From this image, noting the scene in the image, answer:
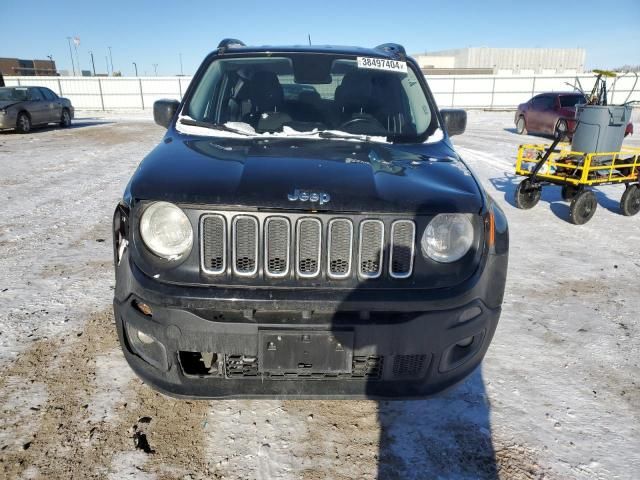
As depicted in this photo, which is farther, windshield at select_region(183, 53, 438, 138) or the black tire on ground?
the black tire on ground

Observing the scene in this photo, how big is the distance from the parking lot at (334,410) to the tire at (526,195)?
236cm

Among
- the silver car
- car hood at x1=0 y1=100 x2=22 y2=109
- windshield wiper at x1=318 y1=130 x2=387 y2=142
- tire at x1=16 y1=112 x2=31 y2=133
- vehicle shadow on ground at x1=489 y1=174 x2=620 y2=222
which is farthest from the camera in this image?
tire at x1=16 y1=112 x2=31 y2=133

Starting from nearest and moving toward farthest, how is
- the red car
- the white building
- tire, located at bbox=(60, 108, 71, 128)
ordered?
1. the red car
2. tire, located at bbox=(60, 108, 71, 128)
3. the white building

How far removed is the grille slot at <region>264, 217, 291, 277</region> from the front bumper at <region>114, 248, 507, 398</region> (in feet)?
0.33

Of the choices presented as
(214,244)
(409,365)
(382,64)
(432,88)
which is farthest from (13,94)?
(432,88)

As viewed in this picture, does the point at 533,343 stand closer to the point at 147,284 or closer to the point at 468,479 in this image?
the point at 468,479

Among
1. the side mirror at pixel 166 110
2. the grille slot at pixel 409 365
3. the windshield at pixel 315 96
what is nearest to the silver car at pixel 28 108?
the side mirror at pixel 166 110

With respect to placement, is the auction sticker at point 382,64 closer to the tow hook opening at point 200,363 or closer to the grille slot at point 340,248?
the grille slot at point 340,248

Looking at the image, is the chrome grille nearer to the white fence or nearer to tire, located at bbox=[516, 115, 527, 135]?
tire, located at bbox=[516, 115, 527, 135]

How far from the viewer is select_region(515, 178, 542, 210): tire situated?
259 inches

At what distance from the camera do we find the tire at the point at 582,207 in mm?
5973

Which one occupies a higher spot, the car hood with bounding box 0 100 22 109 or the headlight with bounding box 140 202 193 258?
the headlight with bounding box 140 202 193 258

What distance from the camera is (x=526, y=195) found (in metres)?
6.66

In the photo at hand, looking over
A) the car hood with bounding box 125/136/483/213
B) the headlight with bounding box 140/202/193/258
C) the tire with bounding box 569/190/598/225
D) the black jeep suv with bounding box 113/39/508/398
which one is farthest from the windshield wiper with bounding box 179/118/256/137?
the tire with bounding box 569/190/598/225
